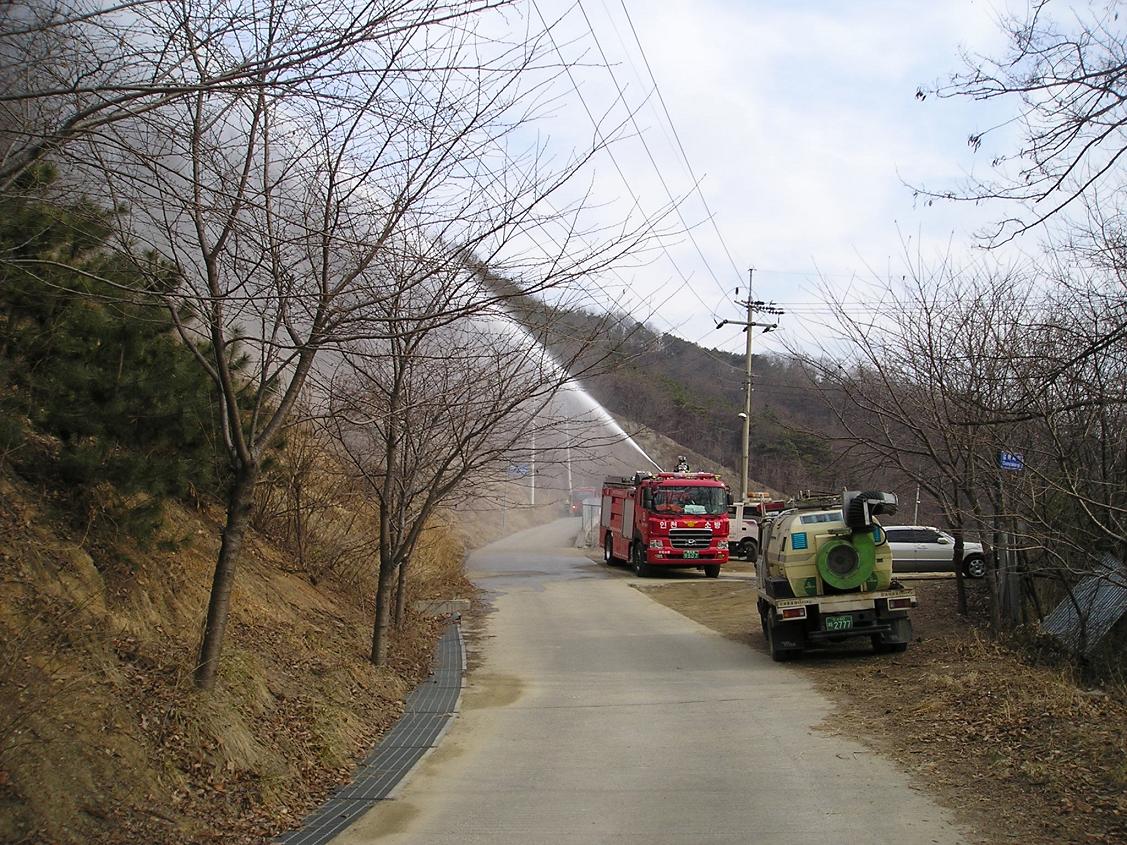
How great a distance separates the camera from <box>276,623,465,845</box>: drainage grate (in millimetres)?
6840

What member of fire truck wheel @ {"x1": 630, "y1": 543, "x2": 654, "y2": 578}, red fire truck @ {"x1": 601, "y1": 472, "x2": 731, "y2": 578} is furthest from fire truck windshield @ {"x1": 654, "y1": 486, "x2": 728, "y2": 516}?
fire truck wheel @ {"x1": 630, "y1": 543, "x2": 654, "y2": 578}

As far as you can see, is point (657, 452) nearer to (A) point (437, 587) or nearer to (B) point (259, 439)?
(A) point (437, 587)

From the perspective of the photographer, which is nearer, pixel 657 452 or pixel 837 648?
pixel 837 648

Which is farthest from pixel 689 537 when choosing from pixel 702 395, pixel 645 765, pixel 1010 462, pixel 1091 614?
pixel 645 765

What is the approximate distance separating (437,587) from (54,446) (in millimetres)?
15225

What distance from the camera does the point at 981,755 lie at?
28.0 feet

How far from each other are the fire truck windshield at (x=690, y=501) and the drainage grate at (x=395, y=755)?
17.3 meters

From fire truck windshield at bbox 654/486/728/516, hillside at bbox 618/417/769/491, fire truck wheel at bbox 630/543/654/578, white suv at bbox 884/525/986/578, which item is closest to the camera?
white suv at bbox 884/525/986/578

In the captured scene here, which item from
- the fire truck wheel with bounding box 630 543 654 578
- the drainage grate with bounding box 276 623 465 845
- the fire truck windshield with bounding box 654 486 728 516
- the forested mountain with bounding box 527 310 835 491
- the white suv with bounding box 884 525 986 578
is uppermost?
the forested mountain with bounding box 527 310 835 491

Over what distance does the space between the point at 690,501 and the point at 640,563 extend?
260 centimetres

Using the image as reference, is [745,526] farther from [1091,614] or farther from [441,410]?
[441,410]

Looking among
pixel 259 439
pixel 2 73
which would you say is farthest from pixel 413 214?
pixel 2 73

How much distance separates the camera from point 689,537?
31.3 meters

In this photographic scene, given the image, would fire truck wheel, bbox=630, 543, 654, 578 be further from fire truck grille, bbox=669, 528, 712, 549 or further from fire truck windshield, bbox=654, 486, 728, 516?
fire truck windshield, bbox=654, 486, 728, 516
